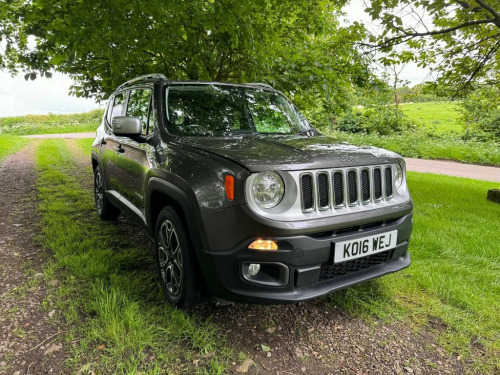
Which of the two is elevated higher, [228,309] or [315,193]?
[315,193]

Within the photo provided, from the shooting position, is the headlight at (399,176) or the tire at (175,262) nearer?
the tire at (175,262)

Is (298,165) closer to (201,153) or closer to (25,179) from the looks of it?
(201,153)

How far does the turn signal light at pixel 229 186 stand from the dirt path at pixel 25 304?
1.46m

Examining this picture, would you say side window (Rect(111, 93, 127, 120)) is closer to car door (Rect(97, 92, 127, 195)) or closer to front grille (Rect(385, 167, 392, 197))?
car door (Rect(97, 92, 127, 195))

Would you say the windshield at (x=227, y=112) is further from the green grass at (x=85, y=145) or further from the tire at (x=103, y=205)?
the green grass at (x=85, y=145)

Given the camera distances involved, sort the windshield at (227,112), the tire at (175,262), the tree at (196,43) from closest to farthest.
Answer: the tire at (175,262) < the windshield at (227,112) < the tree at (196,43)

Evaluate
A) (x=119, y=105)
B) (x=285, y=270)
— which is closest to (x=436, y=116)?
(x=119, y=105)

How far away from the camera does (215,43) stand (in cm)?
654

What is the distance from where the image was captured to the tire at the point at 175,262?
248 centimetres

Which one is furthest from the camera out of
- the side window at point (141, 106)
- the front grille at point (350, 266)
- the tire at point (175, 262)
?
the side window at point (141, 106)

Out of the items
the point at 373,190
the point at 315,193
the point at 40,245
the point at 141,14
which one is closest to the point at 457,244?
the point at 373,190

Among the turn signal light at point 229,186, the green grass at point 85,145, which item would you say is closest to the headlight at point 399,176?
the turn signal light at point 229,186

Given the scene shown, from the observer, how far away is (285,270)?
6.97 feet

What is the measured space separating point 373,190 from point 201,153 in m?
1.25
